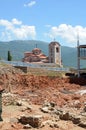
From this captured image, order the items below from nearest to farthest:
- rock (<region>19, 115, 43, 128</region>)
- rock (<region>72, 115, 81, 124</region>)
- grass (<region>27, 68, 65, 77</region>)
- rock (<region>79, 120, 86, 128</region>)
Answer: rock (<region>19, 115, 43, 128</region>) < rock (<region>79, 120, 86, 128</region>) < rock (<region>72, 115, 81, 124</region>) < grass (<region>27, 68, 65, 77</region>)

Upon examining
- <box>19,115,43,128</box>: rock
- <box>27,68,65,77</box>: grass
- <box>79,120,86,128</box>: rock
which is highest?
<box>27,68,65,77</box>: grass

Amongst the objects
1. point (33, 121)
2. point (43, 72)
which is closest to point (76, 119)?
point (33, 121)

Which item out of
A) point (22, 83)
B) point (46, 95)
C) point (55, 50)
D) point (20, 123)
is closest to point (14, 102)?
point (20, 123)

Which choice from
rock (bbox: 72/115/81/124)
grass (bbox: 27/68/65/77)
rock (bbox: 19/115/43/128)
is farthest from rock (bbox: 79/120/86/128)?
grass (bbox: 27/68/65/77)

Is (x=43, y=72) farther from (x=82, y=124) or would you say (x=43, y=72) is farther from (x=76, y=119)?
(x=82, y=124)

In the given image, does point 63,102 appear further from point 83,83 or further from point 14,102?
point 83,83

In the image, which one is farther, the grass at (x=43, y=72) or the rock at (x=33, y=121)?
the grass at (x=43, y=72)

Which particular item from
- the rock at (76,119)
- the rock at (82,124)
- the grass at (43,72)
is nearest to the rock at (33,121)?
the rock at (82,124)

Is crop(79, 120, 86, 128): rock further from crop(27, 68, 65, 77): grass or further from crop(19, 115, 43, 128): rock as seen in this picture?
crop(27, 68, 65, 77): grass

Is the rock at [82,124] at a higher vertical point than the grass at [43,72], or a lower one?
lower

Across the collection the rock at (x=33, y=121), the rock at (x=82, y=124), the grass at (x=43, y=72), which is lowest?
the rock at (x=82, y=124)

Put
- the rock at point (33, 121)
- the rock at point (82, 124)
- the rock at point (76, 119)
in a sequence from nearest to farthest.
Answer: the rock at point (33, 121) → the rock at point (82, 124) → the rock at point (76, 119)

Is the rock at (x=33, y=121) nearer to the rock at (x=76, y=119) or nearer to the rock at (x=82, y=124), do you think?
the rock at (x=82, y=124)

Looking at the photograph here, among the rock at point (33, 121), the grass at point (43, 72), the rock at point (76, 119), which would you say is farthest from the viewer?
the grass at point (43, 72)
